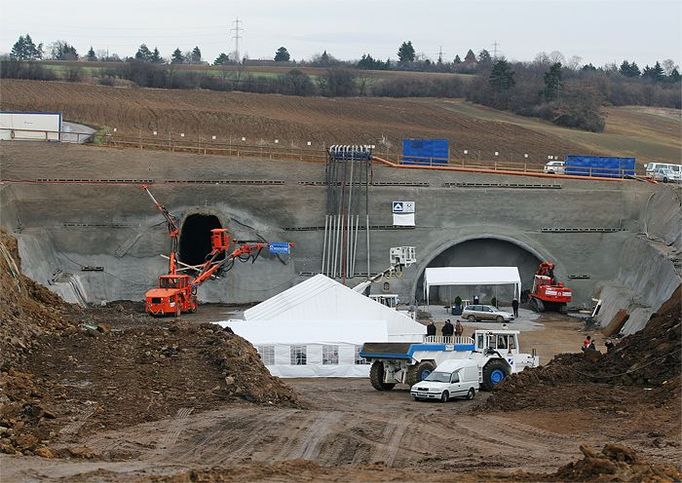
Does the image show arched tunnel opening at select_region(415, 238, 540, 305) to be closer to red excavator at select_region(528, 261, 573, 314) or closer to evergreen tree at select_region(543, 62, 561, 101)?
red excavator at select_region(528, 261, 573, 314)

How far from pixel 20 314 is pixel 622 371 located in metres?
14.7

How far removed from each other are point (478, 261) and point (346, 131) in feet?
80.4

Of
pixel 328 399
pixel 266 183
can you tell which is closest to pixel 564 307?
pixel 266 183

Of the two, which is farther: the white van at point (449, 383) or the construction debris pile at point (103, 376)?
the white van at point (449, 383)

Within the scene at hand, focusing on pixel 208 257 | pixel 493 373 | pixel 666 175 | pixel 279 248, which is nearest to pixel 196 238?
pixel 208 257

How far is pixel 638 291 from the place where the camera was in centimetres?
4781

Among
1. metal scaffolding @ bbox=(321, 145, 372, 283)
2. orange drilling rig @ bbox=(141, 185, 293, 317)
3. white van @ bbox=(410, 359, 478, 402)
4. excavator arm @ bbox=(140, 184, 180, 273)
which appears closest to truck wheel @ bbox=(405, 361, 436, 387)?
white van @ bbox=(410, 359, 478, 402)

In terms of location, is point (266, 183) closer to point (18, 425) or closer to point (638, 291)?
point (638, 291)

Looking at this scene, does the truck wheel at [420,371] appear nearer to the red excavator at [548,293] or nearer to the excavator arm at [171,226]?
the red excavator at [548,293]

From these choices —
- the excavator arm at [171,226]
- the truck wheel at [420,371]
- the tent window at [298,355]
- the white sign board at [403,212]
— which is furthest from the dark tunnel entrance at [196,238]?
the truck wheel at [420,371]

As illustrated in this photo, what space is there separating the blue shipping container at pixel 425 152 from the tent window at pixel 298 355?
24745 millimetres

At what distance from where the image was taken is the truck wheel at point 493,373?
31433 millimetres

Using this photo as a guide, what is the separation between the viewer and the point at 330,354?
35156 millimetres

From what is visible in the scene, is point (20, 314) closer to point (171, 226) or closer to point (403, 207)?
point (171, 226)
